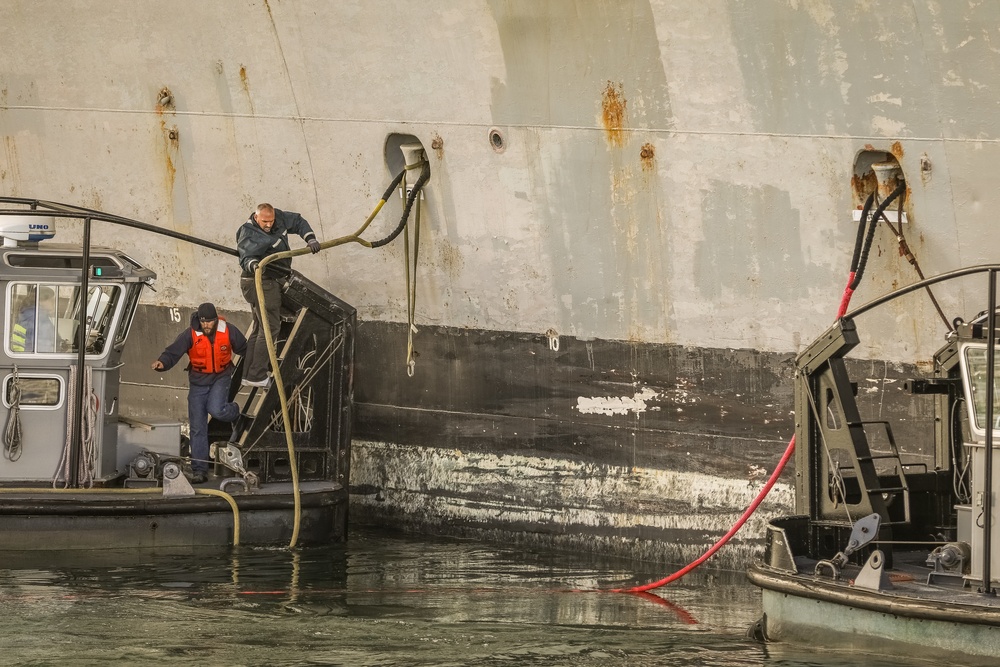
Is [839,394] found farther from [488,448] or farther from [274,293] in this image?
[274,293]

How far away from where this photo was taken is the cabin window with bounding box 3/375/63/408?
10945 millimetres

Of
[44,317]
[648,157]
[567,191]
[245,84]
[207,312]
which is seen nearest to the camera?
[648,157]

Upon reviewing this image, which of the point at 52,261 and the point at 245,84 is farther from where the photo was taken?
the point at 245,84

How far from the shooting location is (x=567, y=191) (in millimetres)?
11133

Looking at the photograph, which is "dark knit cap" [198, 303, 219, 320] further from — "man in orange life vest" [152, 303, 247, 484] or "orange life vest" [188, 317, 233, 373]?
"orange life vest" [188, 317, 233, 373]

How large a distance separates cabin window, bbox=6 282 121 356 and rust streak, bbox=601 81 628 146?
3.95 m

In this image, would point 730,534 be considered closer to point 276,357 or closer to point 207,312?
point 276,357

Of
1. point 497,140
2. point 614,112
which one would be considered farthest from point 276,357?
point 614,112

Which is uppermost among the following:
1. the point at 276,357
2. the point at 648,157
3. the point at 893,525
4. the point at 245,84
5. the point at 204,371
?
the point at 245,84

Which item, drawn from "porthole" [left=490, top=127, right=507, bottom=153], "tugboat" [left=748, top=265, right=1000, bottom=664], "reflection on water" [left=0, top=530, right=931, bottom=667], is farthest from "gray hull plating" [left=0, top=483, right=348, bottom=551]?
"tugboat" [left=748, top=265, right=1000, bottom=664]

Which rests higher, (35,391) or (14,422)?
(35,391)

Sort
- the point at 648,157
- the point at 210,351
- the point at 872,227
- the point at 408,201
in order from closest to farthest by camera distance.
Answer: the point at 872,227 < the point at 648,157 < the point at 210,351 < the point at 408,201

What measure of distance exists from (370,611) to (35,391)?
11.4 ft

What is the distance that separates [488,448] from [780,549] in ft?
12.9
